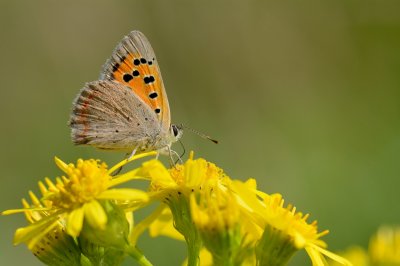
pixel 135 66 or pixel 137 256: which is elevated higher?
pixel 135 66

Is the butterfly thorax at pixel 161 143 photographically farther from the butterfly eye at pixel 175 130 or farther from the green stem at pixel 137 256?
the green stem at pixel 137 256

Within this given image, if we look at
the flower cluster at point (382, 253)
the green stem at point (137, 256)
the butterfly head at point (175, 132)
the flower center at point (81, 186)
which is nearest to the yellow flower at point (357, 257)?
the flower cluster at point (382, 253)

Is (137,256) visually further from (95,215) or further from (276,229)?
(276,229)

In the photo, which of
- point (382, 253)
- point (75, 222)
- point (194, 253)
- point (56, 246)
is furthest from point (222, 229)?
point (382, 253)

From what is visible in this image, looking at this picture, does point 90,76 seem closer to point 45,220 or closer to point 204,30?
point 204,30

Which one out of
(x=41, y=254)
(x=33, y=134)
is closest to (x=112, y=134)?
(x=41, y=254)

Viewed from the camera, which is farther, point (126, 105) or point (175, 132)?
point (175, 132)

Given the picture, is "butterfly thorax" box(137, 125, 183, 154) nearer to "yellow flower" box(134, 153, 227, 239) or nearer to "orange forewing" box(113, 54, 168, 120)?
"orange forewing" box(113, 54, 168, 120)
